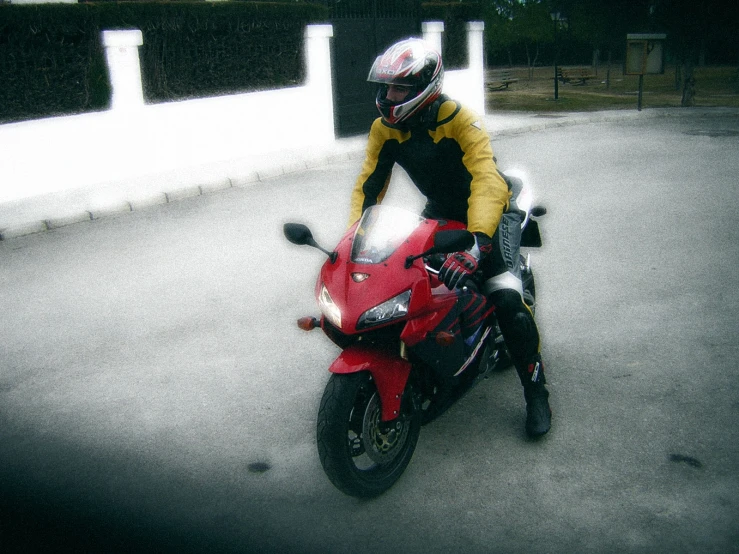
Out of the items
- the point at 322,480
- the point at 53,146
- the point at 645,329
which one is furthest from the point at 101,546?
the point at 53,146

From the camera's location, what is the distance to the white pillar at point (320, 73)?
640 inches

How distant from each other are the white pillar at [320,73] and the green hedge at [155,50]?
0.19 metres

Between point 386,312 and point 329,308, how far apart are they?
0.24 meters

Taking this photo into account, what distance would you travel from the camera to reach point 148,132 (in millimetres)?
13289

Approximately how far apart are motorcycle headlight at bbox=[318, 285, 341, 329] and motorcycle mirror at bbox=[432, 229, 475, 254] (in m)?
0.45

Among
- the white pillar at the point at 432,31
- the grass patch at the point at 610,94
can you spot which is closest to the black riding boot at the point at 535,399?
the white pillar at the point at 432,31

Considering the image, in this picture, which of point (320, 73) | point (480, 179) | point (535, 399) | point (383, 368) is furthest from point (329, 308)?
point (320, 73)

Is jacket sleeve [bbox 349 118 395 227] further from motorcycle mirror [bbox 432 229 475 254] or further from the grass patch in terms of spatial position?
the grass patch

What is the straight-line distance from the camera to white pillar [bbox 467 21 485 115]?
20.5 meters

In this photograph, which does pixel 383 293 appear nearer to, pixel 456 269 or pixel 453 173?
pixel 456 269

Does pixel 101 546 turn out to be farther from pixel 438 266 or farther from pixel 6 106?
pixel 6 106

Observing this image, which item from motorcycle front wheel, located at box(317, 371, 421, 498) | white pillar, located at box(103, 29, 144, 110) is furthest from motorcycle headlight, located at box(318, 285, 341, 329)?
white pillar, located at box(103, 29, 144, 110)

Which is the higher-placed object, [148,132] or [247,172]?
[148,132]

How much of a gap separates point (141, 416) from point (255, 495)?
3.81 ft
